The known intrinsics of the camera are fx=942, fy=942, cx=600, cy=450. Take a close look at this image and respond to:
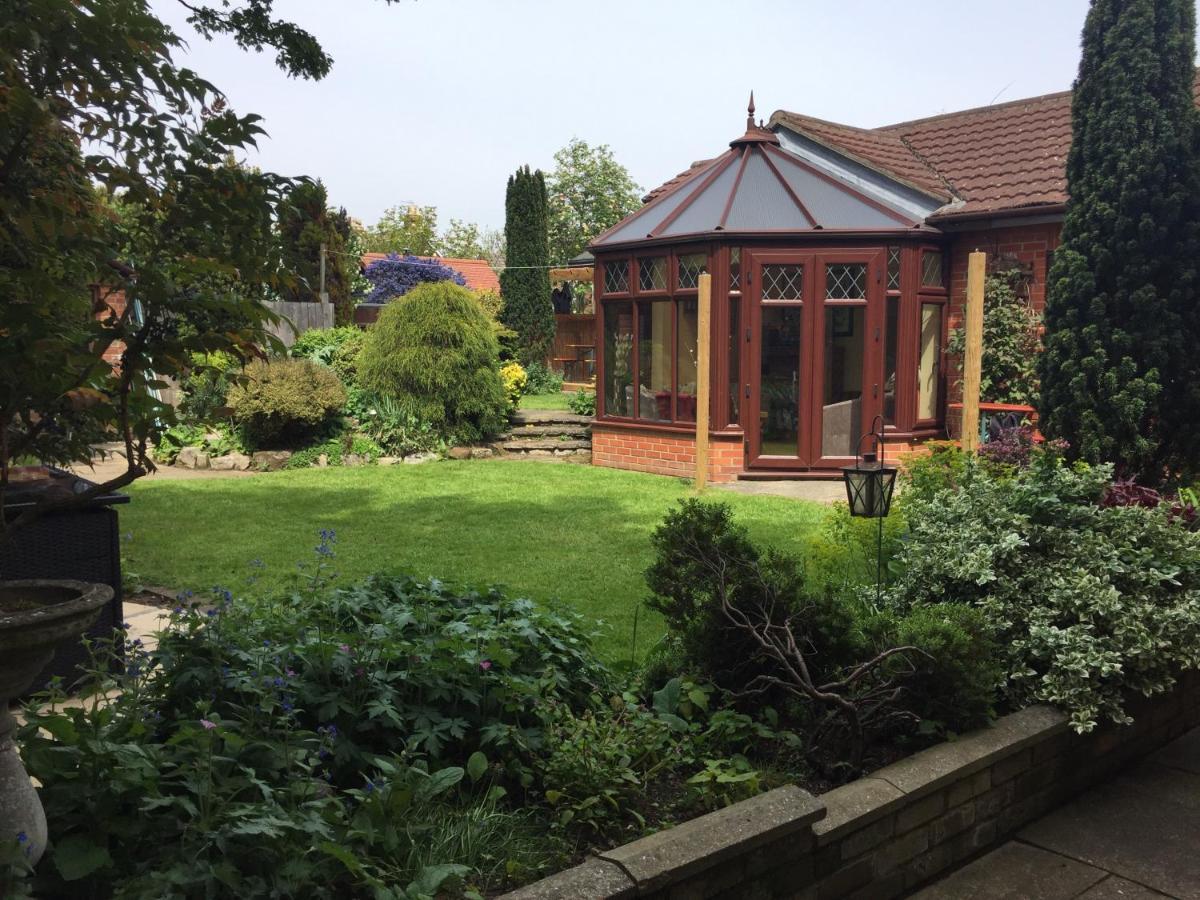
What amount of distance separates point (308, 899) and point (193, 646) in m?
1.18

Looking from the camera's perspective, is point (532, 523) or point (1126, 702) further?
point (532, 523)

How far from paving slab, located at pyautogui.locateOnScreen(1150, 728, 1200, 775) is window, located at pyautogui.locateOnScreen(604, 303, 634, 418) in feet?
29.3

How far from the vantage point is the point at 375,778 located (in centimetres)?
261

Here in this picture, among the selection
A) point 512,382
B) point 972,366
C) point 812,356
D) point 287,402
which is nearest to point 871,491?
point 972,366

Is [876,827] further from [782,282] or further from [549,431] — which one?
[549,431]

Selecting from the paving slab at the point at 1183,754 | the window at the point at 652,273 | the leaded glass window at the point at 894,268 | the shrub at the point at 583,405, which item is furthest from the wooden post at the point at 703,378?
the paving slab at the point at 1183,754

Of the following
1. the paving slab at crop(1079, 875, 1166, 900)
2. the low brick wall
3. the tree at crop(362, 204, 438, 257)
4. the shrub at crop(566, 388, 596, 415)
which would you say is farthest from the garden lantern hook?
the tree at crop(362, 204, 438, 257)

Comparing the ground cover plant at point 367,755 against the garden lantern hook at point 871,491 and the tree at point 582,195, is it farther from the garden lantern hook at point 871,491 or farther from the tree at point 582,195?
the tree at point 582,195

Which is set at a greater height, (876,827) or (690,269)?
(690,269)

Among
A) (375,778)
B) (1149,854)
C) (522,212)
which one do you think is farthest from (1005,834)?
(522,212)

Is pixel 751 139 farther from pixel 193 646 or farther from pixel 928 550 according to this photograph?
pixel 193 646

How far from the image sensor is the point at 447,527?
27.3 ft

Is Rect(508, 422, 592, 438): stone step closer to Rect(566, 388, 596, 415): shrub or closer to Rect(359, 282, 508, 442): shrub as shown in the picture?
Rect(359, 282, 508, 442): shrub

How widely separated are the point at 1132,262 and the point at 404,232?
42.7 metres
